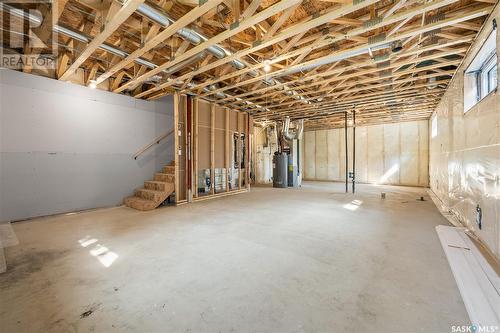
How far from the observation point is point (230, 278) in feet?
6.31

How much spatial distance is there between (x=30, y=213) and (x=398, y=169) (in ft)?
39.4

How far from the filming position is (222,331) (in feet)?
4.34

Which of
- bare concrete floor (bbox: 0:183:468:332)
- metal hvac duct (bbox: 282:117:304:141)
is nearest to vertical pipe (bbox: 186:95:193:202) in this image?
bare concrete floor (bbox: 0:183:468:332)

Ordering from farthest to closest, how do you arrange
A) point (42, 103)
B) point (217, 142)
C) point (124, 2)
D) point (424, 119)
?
point (424, 119) → point (217, 142) → point (42, 103) → point (124, 2)

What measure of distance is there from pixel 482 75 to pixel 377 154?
22.6 feet

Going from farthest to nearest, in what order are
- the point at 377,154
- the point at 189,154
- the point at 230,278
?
1. the point at 377,154
2. the point at 189,154
3. the point at 230,278

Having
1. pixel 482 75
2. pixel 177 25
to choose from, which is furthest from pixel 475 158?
pixel 177 25

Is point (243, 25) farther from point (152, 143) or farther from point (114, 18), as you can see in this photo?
point (152, 143)

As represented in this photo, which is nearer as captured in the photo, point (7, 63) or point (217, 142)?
point (7, 63)

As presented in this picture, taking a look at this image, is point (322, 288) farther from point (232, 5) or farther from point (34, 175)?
point (34, 175)

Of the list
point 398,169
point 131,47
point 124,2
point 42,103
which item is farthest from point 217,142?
point 398,169

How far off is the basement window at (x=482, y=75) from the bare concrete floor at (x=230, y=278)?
2140 millimetres

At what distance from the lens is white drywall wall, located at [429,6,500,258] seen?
2.30 m

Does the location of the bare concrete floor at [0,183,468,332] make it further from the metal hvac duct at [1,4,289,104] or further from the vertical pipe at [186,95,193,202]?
the metal hvac duct at [1,4,289,104]
